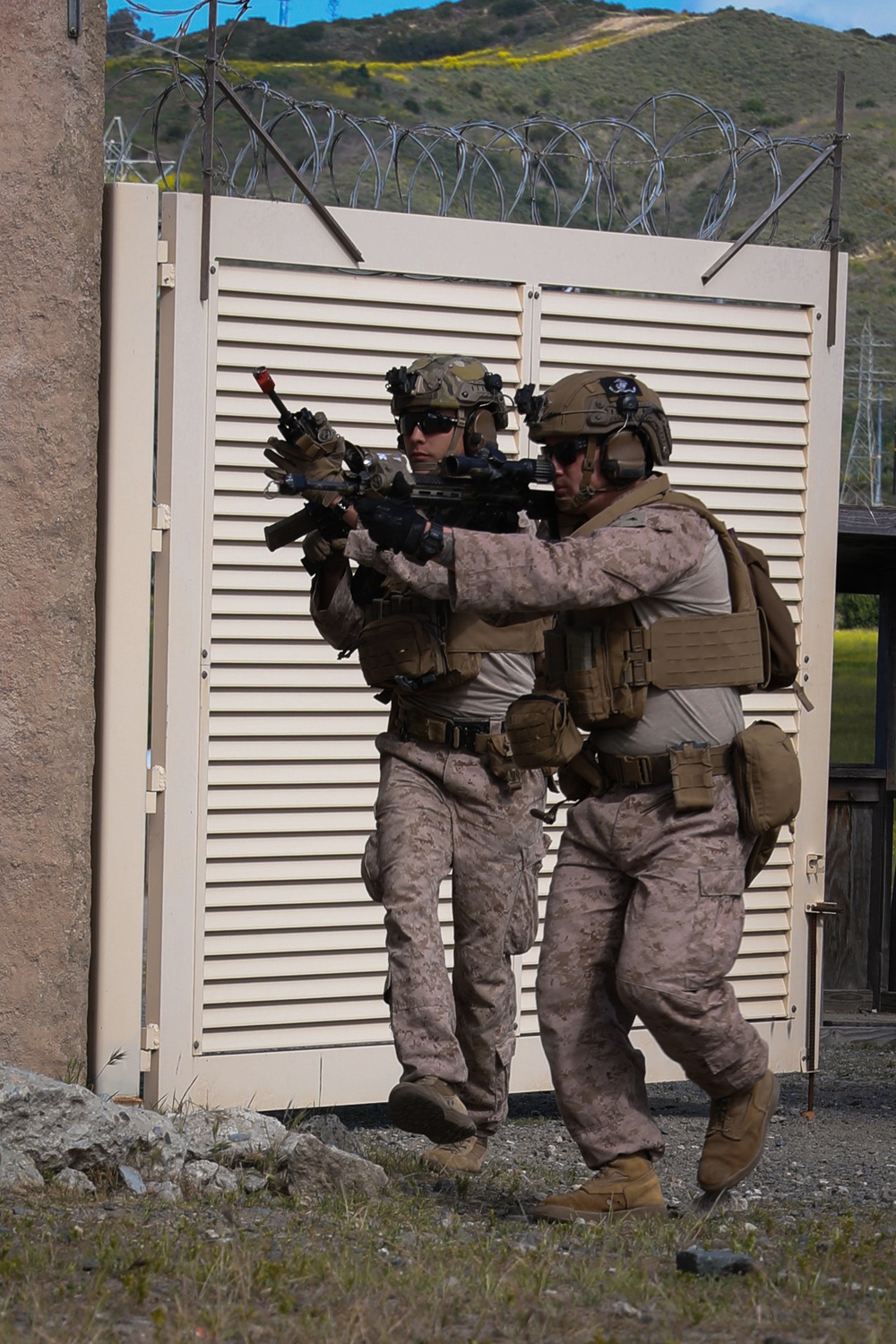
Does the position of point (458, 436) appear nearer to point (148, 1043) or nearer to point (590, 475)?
point (590, 475)

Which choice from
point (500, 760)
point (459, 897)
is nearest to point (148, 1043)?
point (459, 897)

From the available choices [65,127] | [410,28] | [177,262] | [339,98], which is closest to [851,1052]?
[177,262]

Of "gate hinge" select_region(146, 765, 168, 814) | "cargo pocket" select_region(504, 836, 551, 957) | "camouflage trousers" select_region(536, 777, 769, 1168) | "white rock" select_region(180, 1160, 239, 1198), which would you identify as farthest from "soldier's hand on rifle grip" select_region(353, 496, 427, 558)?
"gate hinge" select_region(146, 765, 168, 814)

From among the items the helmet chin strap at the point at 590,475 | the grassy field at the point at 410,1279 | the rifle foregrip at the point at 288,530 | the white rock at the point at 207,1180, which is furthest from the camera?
the rifle foregrip at the point at 288,530

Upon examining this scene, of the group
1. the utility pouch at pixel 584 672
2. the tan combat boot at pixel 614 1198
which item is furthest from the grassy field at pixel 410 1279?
the utility pouch at pixel 584 672

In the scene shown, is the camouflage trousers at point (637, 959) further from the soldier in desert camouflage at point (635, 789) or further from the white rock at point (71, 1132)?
the white rock at point (71, 1132)

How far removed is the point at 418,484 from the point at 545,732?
79 centimetres

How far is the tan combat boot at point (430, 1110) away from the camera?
4.38 metres

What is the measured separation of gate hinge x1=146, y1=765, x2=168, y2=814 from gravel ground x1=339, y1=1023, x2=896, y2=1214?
1.34 m

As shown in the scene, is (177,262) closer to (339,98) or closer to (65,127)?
(65,127)

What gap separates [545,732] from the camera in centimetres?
420

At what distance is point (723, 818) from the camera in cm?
414

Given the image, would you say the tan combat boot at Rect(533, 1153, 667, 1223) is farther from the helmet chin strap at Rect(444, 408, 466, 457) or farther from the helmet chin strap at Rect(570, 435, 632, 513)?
the helmet chin strap at Rect(444, 408, 466, 457)

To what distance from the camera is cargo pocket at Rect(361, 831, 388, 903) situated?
4844mm
